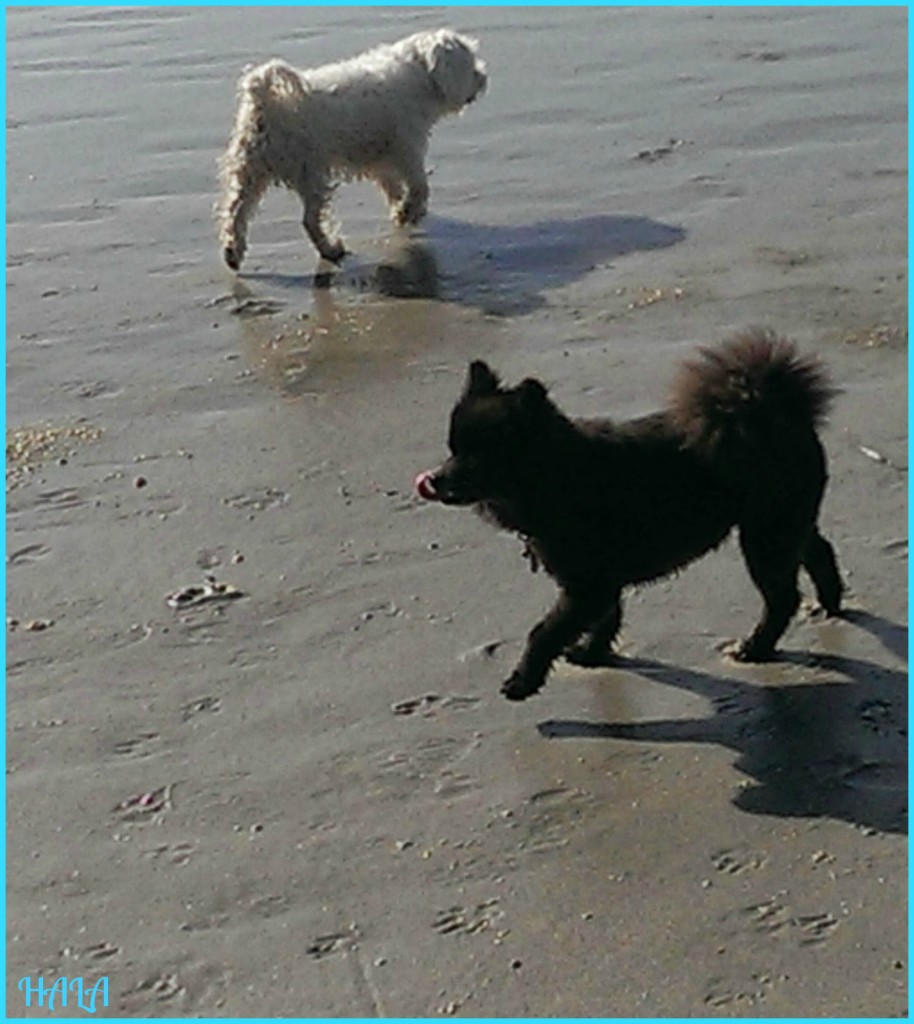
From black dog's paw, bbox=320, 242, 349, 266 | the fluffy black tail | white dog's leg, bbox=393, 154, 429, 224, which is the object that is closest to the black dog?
the fluffy black tail

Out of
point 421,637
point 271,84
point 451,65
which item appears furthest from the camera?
point 451,65

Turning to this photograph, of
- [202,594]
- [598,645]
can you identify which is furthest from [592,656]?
[202,594]

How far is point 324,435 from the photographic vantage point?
6598mm

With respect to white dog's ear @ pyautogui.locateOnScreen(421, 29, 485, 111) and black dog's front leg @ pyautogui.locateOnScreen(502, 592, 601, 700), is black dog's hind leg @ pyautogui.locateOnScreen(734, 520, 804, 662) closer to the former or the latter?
black dog's front leg @ pyautogui.locateOnScreen(502, 592, 601, 700)

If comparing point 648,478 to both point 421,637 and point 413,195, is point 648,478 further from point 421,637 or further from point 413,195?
point 413,195

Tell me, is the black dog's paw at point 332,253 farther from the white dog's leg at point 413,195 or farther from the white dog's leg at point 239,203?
the white dog's leg at point 413,195

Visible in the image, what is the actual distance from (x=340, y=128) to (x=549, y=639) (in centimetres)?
497

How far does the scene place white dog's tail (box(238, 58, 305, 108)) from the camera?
8648 mm

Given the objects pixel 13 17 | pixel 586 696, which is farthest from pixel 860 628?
pixel 13 17

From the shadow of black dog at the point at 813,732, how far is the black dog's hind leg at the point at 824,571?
0.10 meters

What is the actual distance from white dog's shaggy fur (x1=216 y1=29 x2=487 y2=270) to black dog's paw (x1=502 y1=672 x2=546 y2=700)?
4.38 meters

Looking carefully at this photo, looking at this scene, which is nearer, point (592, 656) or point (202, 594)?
point (592, 656)

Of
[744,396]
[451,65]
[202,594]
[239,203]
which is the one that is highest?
[451,65]

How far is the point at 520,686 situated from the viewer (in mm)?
4730
